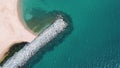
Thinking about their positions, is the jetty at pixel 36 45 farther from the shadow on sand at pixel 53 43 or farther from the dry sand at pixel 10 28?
the dry sand at pixel 10 28

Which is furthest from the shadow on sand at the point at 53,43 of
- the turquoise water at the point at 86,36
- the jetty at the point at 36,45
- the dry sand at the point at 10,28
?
the dry sand at the point at 10,28

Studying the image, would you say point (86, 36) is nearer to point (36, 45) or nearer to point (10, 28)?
point (36, 45)

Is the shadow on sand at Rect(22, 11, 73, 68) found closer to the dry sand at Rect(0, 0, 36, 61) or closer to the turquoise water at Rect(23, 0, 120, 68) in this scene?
the turquoise water at Rect(23, 0, 120, 68)

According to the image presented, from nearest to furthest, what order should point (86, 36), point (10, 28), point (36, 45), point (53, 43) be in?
point (36, 45) → point (53, 43) → point (86, 36) → point (10, 28)

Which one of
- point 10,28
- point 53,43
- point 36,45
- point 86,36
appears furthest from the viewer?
point 10,28

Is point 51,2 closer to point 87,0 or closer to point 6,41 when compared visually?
point 87,0

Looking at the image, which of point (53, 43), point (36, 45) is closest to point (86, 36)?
point (53, 43)

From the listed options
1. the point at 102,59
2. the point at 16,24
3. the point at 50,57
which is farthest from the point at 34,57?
the point at 102,59

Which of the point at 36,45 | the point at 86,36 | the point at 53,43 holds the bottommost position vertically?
the point at 86,36
